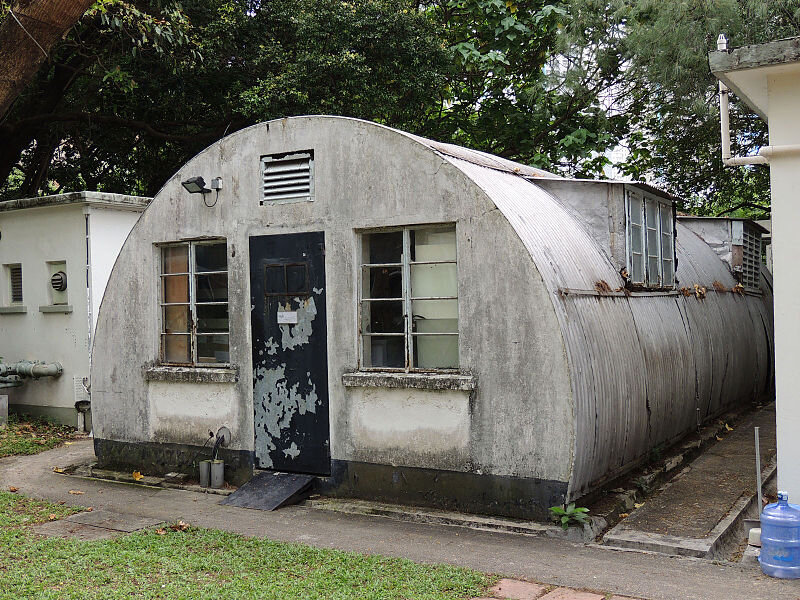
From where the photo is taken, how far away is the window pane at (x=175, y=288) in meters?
10.4

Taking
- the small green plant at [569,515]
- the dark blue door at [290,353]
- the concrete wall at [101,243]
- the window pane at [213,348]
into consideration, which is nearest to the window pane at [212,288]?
the window pane at [213,348]

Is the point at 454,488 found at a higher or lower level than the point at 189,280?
lower

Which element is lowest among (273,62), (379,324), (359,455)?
(359,455)

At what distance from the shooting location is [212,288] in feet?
33.2

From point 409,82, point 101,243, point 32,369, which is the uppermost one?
point 409,82

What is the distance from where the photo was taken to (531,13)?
1794cm

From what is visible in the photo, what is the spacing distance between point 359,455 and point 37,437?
6.92 meters

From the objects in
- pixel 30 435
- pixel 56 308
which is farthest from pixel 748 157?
pixel 30 435

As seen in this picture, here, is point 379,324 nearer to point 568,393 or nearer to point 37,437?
point 568,393

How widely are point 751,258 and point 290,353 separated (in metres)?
10.3

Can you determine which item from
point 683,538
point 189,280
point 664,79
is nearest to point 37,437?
point 189,280

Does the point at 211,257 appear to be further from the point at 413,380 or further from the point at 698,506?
the point at 698,506

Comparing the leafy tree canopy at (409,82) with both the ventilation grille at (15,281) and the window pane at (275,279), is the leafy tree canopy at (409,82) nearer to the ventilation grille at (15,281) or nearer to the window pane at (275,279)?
the ventilation grille at (15,281)

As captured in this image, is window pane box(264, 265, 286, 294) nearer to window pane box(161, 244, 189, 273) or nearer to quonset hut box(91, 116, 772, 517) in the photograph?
quonset hut box(91, 116, 772, 517)
